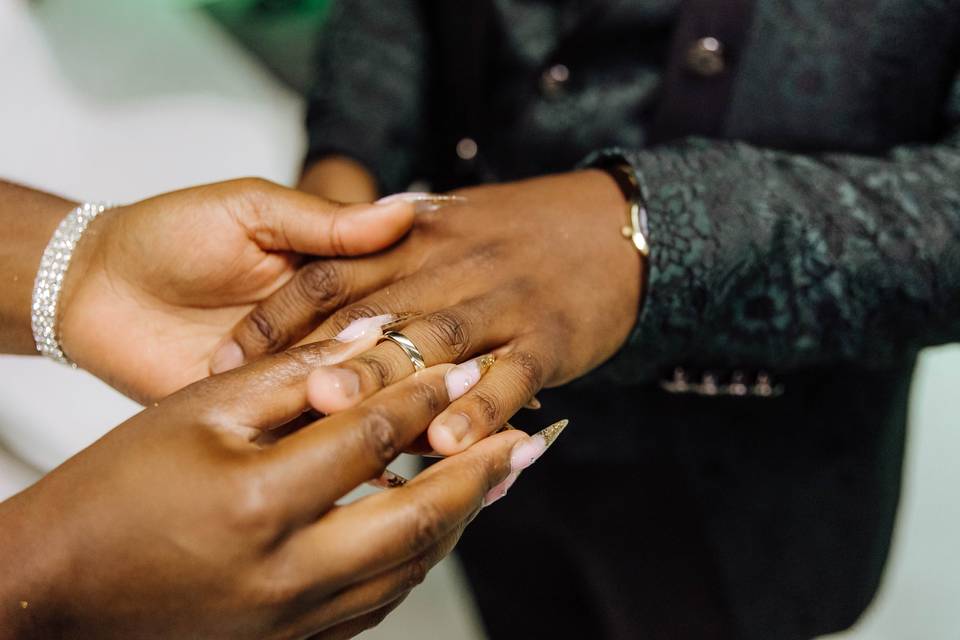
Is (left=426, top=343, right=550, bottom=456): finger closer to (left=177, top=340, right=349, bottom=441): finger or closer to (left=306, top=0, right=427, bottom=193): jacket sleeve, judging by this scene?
(left=177, top=340, right=349, bottom=441): finger

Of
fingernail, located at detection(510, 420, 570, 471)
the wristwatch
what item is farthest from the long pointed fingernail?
the wristwatch

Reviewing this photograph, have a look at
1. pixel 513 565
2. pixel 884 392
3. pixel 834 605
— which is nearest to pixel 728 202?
pixel 884 392

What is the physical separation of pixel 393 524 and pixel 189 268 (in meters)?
0.40

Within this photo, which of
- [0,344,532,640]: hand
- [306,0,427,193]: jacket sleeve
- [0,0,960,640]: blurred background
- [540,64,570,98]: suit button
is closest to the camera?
[0,344,532,640]: hand

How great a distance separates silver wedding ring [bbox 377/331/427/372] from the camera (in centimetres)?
62

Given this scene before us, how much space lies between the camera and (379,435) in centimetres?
53

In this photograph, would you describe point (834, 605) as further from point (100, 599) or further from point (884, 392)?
point (100, 599)

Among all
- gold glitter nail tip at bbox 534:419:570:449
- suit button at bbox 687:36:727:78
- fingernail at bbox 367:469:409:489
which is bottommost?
fingernail at bbox 367:469:409:489

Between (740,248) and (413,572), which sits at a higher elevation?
(740,248)

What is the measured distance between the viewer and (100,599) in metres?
0.47

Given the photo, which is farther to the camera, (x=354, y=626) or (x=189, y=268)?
(x=189, y=268)

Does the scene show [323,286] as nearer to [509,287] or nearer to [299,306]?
[299,306]

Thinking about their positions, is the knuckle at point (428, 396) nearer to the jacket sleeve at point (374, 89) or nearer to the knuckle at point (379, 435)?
the knuckle at point (379, 435)

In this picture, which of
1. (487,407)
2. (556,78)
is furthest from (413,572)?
(556,78)
